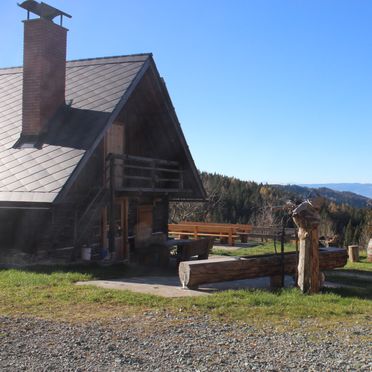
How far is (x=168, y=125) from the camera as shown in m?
16.3

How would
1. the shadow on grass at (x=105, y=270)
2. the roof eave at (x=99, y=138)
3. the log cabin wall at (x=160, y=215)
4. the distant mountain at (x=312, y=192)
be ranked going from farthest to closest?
the log cabin wall at (x=160, y=215), the shadow on grass at (x=105, y=270), the roof eave at (x=99, y=138), the distant mountain at (x=312, y=192)

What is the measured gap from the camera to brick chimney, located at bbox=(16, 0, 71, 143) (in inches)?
541

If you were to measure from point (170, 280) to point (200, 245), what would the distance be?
4.06 m

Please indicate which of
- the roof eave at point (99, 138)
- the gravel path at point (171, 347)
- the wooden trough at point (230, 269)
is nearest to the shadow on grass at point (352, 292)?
the wooden trough at point (230, 269)

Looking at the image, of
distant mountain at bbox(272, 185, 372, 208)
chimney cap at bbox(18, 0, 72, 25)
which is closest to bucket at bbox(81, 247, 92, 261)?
distant mountain at bbox(272, 185, 372, 208)

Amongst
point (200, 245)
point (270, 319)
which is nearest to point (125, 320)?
point (270, 319)

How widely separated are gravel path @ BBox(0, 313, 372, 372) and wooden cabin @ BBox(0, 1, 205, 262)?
499 cm

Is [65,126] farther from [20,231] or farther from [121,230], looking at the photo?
[121,230]

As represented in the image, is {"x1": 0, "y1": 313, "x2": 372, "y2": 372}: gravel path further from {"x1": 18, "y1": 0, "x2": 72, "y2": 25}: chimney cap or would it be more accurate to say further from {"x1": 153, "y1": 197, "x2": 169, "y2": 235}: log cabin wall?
{"x1": 153, "y1": 197, "x2": 169, "y2": 235}: log cabin wall

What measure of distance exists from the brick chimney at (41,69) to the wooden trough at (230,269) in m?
6.30

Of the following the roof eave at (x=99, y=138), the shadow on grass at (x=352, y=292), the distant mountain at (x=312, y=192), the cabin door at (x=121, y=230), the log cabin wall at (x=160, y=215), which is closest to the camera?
the shadow on grass at (x=352, y=292)

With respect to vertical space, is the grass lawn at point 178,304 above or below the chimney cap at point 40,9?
below

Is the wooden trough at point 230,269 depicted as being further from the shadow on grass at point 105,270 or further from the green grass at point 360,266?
the green grass at point 360,266

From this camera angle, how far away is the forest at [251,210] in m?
31.0
